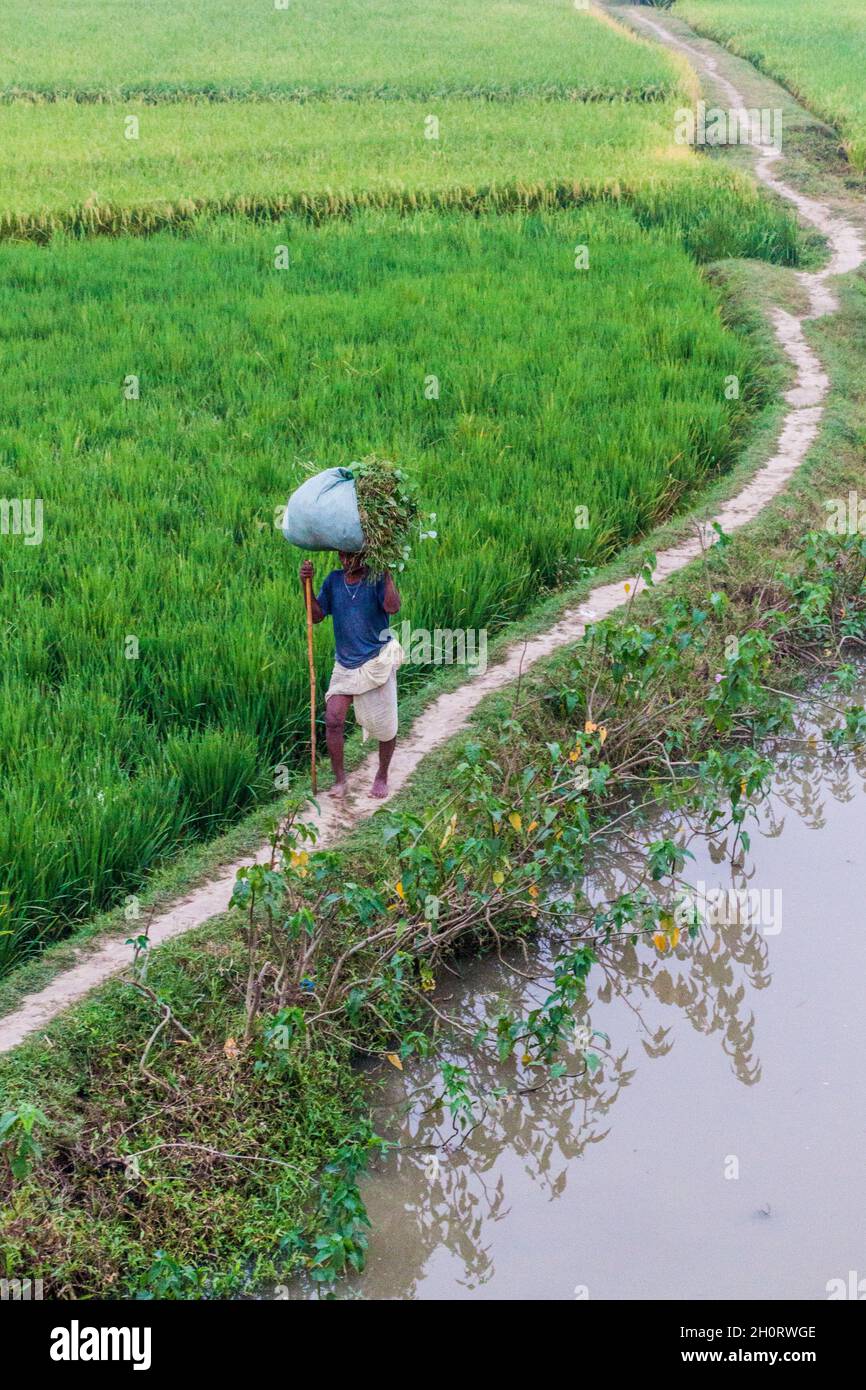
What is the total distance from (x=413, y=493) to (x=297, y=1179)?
6.37ft

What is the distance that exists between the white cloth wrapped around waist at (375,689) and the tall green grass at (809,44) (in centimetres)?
1298

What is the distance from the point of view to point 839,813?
505 cm

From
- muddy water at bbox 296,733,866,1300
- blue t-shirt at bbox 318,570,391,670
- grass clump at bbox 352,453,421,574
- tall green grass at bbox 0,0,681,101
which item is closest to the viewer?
muddy water at bbox 296,733,866,1300

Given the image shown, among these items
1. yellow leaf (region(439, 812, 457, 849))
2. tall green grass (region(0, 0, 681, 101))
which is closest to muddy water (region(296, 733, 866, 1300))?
yellow leaf (region(439, 812, 457, 849))

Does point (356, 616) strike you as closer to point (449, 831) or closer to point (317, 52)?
point (449, 831)

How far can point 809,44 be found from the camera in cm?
2227

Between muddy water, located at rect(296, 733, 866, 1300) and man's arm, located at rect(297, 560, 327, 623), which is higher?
man's arm, located at rect(297, 560, 327, 623)

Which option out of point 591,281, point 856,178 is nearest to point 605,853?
point 591,281

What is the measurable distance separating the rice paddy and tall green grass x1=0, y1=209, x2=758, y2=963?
17 mm

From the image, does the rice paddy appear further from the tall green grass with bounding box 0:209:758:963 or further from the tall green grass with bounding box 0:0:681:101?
the tall green grass with bounding box 0:0:681:101

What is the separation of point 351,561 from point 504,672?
135cm

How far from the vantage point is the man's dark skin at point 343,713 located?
13.5 feet

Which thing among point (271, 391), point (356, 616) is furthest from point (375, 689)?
point (271, 391)

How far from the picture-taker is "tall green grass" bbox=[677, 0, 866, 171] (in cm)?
1697
